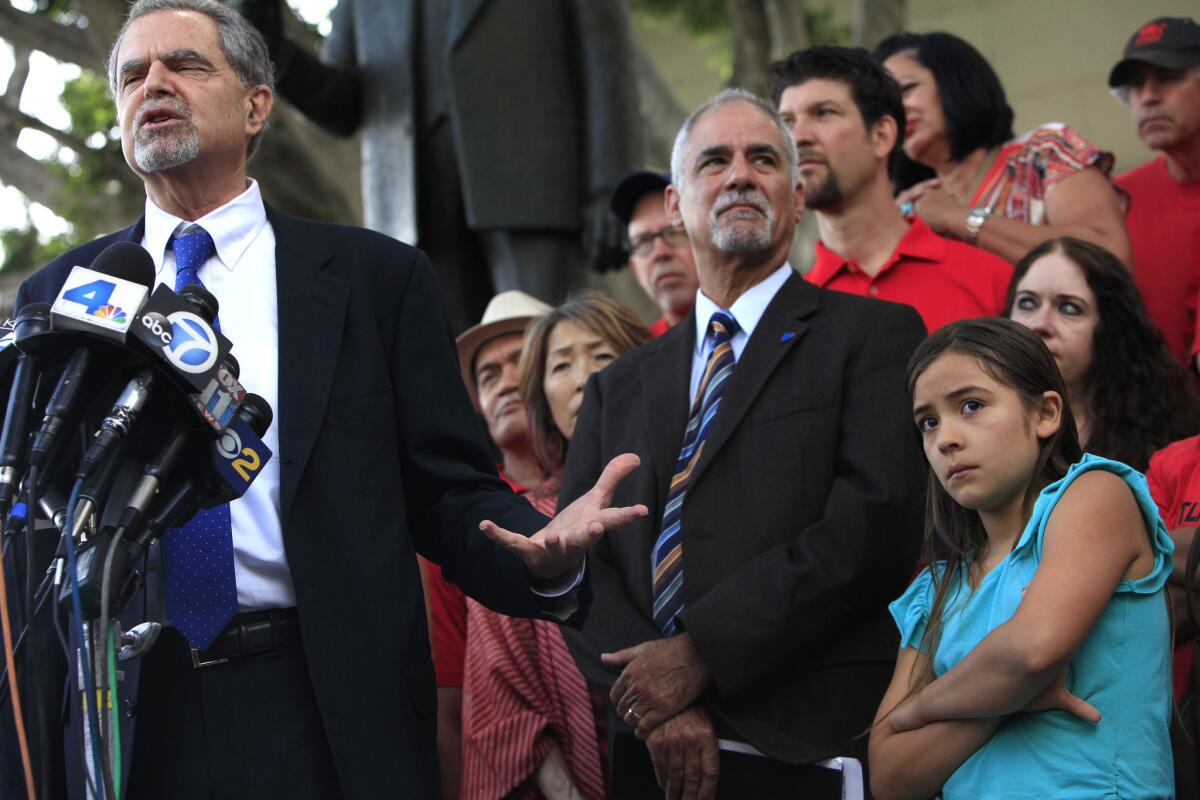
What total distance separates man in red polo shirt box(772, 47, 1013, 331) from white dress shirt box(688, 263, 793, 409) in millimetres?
537

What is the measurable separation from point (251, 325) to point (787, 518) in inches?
49.7

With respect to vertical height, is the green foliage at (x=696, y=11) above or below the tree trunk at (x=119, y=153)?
above

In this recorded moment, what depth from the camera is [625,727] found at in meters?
3.58

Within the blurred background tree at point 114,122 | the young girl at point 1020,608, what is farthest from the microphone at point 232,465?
the blurred background tree at point 114,122

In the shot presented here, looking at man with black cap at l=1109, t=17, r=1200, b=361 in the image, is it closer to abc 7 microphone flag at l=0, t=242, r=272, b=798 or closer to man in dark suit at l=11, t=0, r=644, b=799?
man in dark suit at l=11, t=0, r=644, b=799

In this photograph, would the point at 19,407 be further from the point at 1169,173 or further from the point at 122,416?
the point at 1169,173

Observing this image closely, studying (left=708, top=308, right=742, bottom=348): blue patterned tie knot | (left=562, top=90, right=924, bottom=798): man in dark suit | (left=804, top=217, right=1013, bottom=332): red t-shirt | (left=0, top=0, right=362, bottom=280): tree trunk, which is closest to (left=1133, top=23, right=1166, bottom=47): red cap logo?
(left=804, top=217, right=1013, bottom=332): red t-shirt

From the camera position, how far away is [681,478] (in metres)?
3.71

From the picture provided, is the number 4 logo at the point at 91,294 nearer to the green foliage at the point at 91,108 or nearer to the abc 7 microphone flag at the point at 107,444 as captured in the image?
the abc 7 microphone flag at the point at 107,444

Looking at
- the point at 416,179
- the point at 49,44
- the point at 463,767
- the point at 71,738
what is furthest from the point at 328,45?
the point at 49,44

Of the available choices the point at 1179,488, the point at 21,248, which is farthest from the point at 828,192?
the point at 21,248

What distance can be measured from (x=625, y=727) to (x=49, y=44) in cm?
902

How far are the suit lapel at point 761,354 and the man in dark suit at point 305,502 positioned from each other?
750 mm

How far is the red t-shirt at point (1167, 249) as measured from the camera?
4875 mm
